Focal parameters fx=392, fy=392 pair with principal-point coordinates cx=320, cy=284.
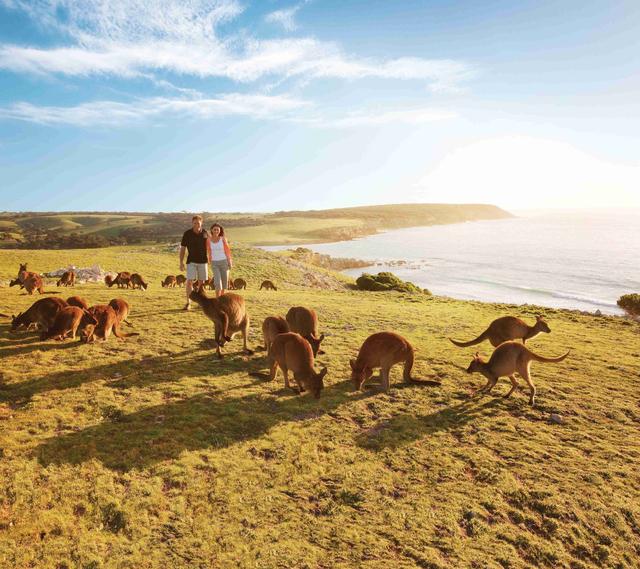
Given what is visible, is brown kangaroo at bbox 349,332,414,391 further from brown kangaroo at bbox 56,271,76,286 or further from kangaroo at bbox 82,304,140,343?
brown kangaroo at bbox 56,271,76,286

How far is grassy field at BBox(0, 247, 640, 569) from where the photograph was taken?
4.52m

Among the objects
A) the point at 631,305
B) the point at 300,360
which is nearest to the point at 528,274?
the point at 631,305

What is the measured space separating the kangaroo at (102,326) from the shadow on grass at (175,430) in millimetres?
4261

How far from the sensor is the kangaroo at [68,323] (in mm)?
9711

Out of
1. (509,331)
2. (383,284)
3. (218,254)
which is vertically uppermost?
(218,254)

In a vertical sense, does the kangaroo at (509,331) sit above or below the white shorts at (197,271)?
below

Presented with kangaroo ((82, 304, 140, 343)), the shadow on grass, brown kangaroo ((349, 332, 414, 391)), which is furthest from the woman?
brown kangaroo ((349, 332, 414, 391))

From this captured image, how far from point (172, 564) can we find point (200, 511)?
770mm

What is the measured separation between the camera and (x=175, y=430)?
6562mm

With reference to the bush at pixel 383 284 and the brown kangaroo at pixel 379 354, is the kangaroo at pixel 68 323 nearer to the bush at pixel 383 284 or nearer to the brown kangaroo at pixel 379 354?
the brown kangaroo at pixel 379 354

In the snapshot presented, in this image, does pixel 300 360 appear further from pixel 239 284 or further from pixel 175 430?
pixel 239 284

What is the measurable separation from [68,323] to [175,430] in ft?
17.4

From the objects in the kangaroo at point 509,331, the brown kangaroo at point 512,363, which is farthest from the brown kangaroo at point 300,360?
the kangaroo at point 509,331

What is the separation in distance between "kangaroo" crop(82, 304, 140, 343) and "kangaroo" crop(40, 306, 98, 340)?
0.12m
